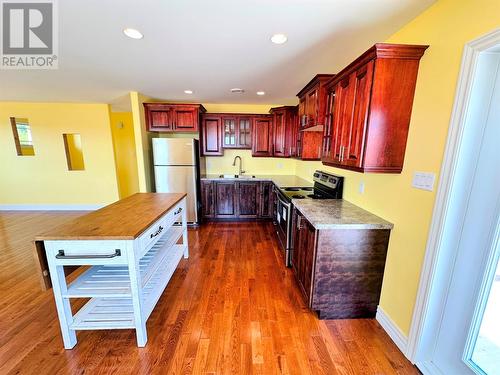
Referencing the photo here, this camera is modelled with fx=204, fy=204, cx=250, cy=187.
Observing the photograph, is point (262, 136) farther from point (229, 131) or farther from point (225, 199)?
point (225, 199)

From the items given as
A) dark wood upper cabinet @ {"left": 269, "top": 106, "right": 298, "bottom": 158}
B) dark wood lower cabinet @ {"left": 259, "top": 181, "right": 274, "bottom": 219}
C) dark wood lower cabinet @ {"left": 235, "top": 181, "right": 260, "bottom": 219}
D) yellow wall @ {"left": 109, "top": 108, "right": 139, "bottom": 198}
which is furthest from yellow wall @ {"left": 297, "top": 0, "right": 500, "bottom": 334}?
yellow wall @ {"left": 109, "top": 108, "right": 139, "bottom": 198}

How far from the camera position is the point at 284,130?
420 centimetres

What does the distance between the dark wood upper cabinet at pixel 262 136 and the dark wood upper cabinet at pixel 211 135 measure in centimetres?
71

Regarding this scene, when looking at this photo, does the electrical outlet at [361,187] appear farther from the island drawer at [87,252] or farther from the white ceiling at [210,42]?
the island drawer at [87,252]

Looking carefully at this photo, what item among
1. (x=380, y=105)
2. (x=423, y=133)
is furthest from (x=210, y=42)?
(x=423, y=133)

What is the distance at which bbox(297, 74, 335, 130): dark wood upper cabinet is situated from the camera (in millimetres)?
2246

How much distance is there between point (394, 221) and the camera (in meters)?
1.68

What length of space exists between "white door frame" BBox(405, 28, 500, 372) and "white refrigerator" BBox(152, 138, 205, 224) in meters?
3.46

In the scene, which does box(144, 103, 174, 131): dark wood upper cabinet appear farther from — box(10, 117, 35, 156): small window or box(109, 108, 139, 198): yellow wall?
box(10, 117, 35, 156): small window

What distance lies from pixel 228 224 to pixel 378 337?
9.88ft

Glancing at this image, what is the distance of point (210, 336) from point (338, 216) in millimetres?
1498

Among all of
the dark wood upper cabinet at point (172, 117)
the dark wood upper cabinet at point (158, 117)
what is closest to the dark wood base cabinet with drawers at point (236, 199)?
the dark wood upper cabinet at point (172, 117)

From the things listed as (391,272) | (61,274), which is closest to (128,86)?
(61,274)

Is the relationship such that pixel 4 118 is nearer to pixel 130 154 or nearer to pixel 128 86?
pixel 130 154
